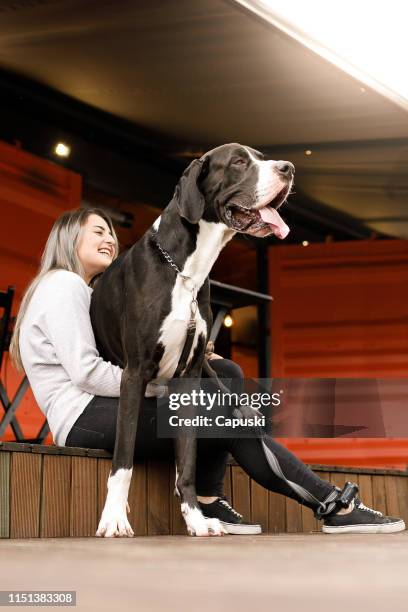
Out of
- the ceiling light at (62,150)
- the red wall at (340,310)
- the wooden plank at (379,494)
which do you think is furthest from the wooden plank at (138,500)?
the red wall at (340,310)

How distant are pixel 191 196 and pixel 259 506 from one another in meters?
1.05

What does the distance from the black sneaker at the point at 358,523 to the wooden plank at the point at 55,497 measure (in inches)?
28.8

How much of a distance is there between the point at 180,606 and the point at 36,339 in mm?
1730

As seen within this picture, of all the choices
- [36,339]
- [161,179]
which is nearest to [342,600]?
[36,339]

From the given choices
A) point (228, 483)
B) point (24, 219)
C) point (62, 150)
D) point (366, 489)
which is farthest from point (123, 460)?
point (62, 150)

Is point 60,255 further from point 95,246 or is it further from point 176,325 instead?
point 176,325

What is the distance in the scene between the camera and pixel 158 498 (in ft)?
Result: 8.71

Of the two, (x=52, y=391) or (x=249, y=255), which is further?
(x=249, y=255)

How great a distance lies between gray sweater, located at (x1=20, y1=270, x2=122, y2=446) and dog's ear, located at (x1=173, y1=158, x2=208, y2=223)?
1.27ft

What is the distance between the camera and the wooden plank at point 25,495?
2.29 metres

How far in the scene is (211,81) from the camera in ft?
17.3

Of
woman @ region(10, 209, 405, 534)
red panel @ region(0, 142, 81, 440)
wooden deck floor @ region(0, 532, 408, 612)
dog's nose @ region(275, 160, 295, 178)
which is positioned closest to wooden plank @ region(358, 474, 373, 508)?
woman @ region(10, 209, 405, 534)

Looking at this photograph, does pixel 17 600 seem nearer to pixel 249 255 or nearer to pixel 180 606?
pixel 180 606

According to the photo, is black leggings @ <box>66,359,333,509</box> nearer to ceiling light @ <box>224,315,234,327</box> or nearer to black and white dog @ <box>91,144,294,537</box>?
black and white dog @ <box>91,144,294,537</box>
